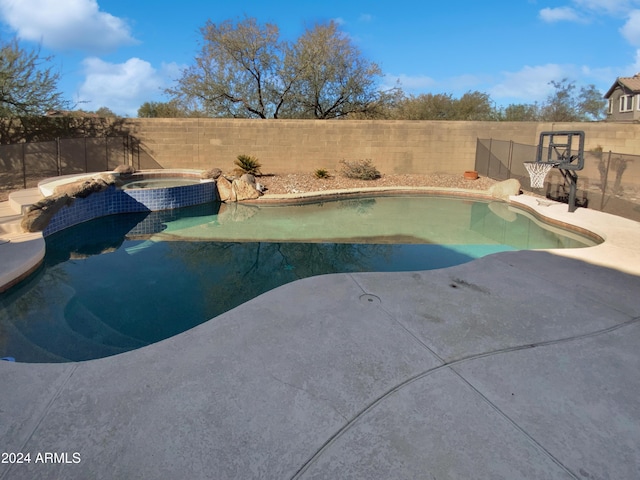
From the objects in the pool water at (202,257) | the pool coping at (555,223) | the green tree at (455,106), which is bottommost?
the pool water at (202,257)

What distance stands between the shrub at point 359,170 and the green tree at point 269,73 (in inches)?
198

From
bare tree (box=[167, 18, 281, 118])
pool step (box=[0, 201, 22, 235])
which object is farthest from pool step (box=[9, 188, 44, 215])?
bare tree (box=[167, 18, 281, 118])

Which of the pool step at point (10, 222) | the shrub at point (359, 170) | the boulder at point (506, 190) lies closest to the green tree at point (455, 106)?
the shrub at point (359, 170)

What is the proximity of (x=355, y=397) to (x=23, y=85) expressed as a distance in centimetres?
1334

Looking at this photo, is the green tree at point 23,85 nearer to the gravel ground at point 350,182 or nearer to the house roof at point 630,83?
the gravel ground at point 350,182

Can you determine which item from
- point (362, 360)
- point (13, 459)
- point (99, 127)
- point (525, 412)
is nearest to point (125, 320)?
point (13, 459)

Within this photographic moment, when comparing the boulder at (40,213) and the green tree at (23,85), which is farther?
the green tree at (23,85)

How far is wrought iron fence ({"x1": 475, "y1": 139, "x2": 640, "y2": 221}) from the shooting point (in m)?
9.18

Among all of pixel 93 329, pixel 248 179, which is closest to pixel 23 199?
pixel 248 179

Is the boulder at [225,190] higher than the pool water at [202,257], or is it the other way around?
the boulder at [225,190]

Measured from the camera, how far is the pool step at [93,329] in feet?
12.1

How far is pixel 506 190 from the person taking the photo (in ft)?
35.9

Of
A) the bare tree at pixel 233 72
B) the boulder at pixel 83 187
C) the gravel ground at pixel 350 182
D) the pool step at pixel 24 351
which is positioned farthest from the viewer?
the bare tree at pixel 233 72

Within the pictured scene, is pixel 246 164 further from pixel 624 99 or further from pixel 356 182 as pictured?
pixel 624 99
